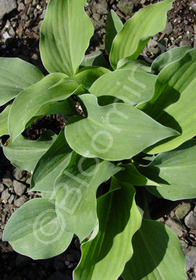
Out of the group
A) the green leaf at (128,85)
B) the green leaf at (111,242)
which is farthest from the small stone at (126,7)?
the green leaf at (111,242)

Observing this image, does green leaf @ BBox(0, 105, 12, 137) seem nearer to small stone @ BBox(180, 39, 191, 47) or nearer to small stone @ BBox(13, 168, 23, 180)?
small stone @ BBox(13, 168, 23, 180)

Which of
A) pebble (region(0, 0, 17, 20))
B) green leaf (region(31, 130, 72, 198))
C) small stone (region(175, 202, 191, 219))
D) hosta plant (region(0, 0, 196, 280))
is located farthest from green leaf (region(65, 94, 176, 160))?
pebble (region(0, 0, 17, 20))

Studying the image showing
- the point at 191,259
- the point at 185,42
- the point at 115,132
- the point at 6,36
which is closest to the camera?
the point at 115,132

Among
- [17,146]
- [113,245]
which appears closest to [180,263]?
[113,245]

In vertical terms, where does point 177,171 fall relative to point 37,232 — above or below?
above

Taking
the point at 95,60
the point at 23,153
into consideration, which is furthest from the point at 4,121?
the point at 95,60

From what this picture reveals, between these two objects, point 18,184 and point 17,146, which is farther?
point 18,184

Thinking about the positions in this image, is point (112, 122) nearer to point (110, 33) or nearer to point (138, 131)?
point (138, 131)

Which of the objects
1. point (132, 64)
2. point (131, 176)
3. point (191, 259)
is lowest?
point (191, 259)

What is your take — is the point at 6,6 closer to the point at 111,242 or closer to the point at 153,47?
the point at 153,47
